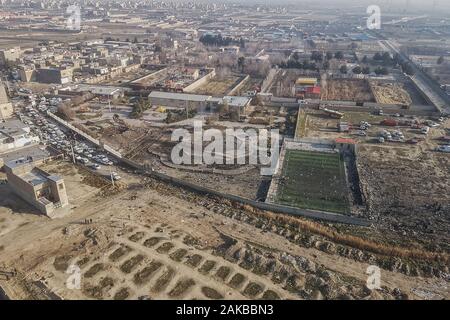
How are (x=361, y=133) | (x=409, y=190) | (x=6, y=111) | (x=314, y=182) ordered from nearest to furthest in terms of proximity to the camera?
(x=409, y=190), (x=314, y=182), (x=361, y=133), (x=6, y=111)

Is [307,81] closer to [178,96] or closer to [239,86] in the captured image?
[239,86]

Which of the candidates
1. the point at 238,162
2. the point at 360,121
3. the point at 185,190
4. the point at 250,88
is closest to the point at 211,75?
the point at 250,88

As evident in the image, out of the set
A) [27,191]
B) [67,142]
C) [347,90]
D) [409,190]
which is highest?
[67,142]

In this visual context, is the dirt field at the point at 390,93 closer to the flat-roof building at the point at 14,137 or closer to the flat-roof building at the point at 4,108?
the flat-roof building at the point at 14,137

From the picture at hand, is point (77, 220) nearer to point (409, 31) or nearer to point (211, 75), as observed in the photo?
point (211, 75)

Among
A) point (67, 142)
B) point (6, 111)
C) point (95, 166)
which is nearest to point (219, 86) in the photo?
point (67, 142)

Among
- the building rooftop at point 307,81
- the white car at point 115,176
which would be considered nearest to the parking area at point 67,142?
the white car at point 115,176

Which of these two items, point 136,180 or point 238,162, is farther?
point 238,162
